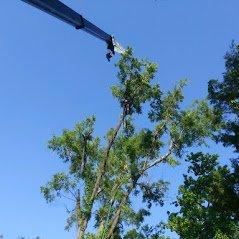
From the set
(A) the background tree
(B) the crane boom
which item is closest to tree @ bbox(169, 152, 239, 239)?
(A) the background tree

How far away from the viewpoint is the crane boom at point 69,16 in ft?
49.0

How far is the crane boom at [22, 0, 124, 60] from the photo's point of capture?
14.9 metres

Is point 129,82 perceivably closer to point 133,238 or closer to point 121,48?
point 121,48

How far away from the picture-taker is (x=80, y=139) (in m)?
32.8

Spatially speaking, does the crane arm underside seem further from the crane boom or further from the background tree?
the background tree

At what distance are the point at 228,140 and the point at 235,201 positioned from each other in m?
2.79

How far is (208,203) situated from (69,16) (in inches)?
505

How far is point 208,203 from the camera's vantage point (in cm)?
2577

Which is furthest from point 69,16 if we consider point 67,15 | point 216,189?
point 216,189

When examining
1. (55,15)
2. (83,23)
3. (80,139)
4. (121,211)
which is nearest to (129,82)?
(80,139)

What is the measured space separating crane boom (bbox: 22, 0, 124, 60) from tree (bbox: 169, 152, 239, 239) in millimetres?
7488

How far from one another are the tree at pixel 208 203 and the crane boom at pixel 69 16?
24.6ft

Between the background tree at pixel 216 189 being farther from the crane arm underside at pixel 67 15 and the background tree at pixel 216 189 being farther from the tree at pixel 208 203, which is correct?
the crane arm underside at pixel 67 15

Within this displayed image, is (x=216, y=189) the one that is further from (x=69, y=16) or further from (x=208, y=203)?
(x=69, y=16)
